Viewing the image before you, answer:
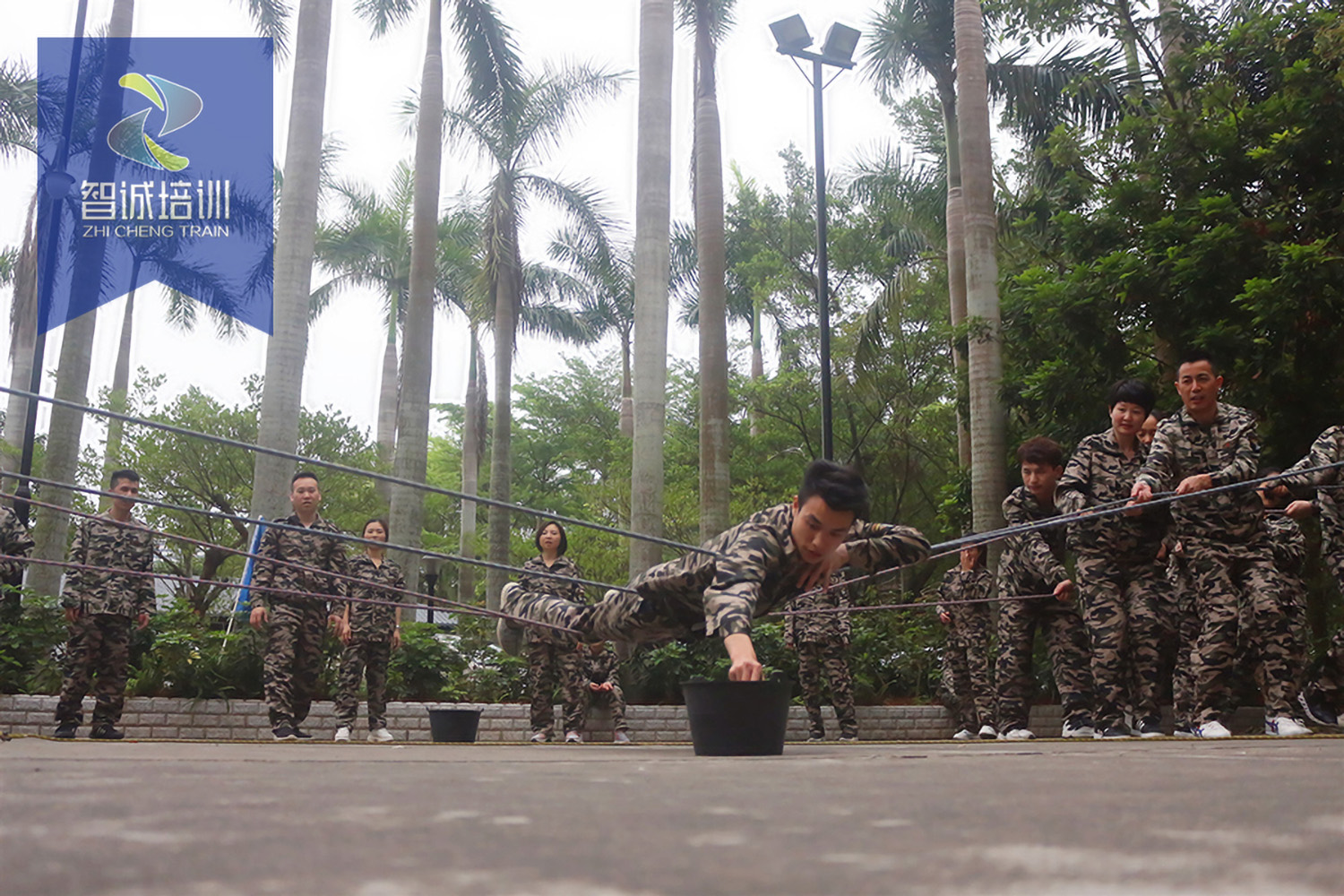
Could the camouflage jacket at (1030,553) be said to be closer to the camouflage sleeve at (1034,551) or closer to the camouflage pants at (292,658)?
the camouflage sleeve at (1034,551)

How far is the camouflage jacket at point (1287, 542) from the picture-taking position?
7.73 meters

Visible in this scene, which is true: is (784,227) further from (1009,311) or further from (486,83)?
(1009,311)

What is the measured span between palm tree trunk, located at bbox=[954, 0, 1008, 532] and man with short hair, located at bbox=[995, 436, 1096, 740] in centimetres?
571

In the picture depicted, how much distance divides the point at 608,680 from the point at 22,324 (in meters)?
23.8

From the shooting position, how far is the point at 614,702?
11.5 m

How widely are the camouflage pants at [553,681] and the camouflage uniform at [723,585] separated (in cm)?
412

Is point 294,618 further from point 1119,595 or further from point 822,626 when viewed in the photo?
point 1119,595

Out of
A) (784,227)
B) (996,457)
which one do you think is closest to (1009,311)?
(996,457)

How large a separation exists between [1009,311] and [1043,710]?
4813 mm

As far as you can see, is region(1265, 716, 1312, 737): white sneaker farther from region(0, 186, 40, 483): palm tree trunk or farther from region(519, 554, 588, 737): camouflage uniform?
region(0, 186, 40, 483): palm tree trunk

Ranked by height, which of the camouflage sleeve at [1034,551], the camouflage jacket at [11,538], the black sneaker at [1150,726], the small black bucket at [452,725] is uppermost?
the camouflage jacket at [11,538]

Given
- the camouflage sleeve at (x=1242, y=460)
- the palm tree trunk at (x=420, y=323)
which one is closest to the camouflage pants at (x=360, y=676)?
the palm tree trunk at (x=420, y=323)

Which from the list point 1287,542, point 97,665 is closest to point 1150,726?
point 1287,542

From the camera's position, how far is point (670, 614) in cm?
550
